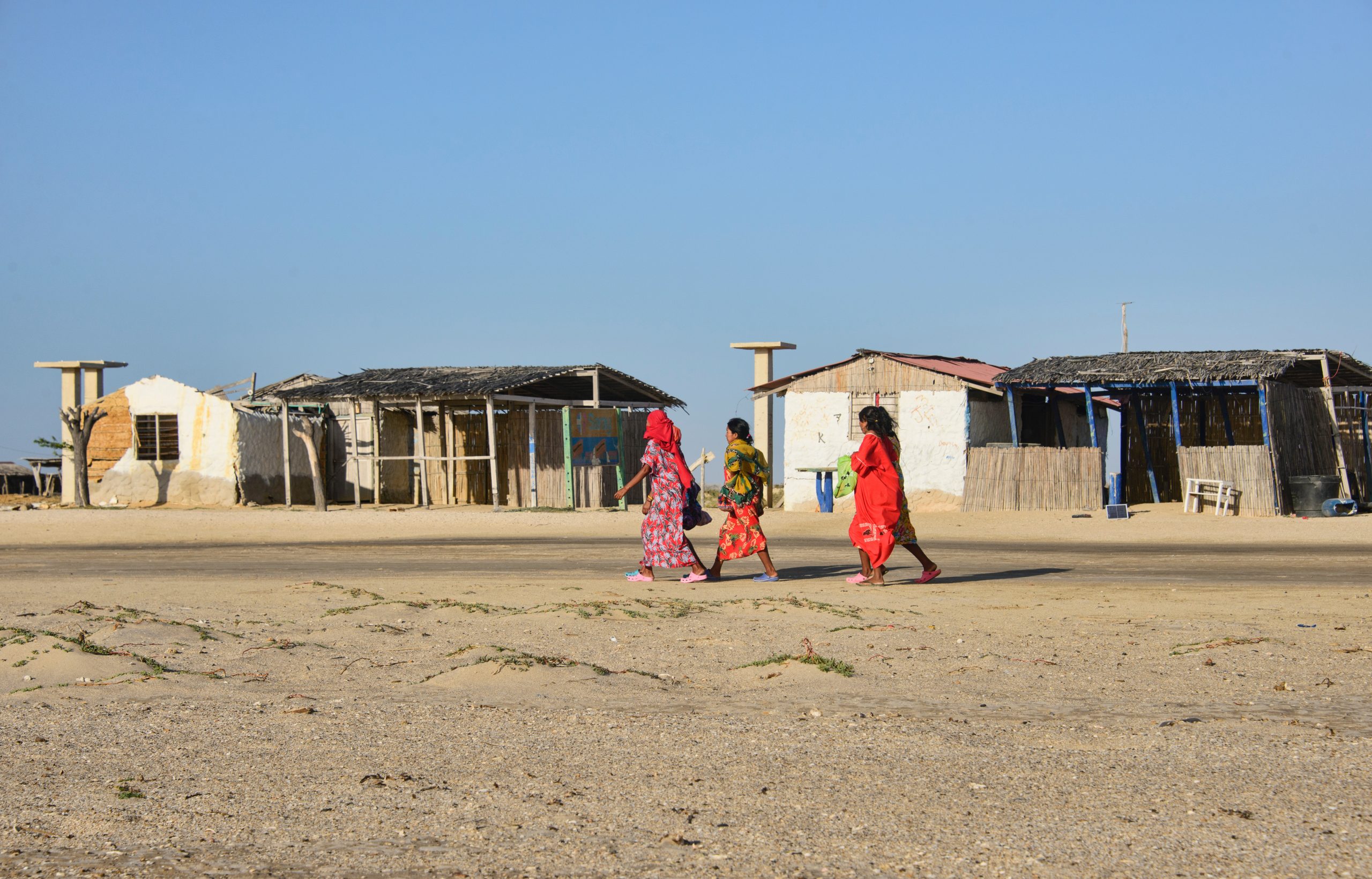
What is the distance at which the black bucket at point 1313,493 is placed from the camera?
18906 mm

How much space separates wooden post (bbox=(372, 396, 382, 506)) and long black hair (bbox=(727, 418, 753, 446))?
47.9ft

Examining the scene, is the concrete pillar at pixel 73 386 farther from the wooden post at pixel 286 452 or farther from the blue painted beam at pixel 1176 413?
the blue painted beam at pixel 1176 413

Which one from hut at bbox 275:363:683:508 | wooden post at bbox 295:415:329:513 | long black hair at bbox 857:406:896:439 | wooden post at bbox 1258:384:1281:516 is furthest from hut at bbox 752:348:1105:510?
long black hair at bbox 857:406:896:439

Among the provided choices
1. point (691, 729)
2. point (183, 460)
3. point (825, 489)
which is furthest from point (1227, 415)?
point (183, 460)

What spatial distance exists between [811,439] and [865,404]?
128 centimetres

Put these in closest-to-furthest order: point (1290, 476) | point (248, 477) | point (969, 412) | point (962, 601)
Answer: point (962, 601), point (1290, 476), point (969, 412), point (248, 477)

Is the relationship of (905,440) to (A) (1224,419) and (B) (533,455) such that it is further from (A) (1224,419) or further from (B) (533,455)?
(B) (533,455)

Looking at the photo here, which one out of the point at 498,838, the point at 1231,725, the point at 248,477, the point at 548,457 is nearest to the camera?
the point at 498,838

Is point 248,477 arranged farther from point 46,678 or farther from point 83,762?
point 83,762

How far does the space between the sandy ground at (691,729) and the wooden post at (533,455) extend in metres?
12.8

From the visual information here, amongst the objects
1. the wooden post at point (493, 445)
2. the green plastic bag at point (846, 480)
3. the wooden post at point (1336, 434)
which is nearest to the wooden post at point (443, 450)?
the wooden post at point (493, 445)

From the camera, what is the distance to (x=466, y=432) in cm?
2725

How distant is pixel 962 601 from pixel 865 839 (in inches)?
239

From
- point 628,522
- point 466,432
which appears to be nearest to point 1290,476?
point 628,522
